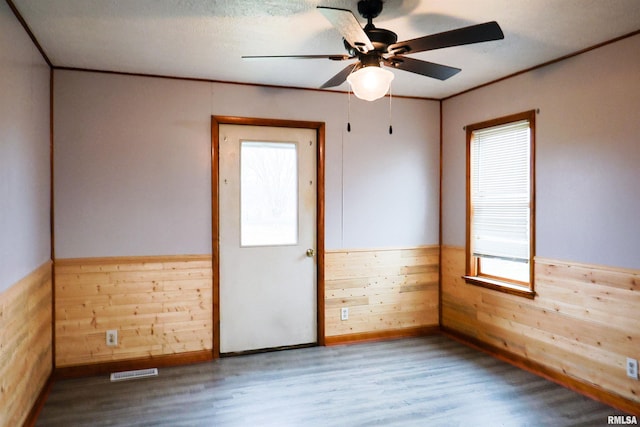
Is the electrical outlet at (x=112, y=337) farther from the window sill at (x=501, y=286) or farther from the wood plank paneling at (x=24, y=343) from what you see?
the window sill at (x=501, y=286)

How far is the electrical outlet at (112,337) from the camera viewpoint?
342 centimetres

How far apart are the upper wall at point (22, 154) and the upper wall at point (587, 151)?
11.7 ft

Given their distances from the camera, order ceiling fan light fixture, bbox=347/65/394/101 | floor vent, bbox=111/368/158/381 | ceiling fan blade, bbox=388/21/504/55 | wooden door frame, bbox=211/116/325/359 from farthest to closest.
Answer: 1. wooden door frame, bbox=211/116/325/359
2. floor vent, bbox=111/368/158/381
3. ceiling fan light fixture, bbox=347/65/394/101
4. ceiling fan blade, bbox=388/21/504/55

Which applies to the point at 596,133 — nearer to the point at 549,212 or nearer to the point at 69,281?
the point at 549,212

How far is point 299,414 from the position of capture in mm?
2744

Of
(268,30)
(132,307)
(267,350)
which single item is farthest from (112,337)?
(268,30)

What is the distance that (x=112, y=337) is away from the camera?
11.2ft

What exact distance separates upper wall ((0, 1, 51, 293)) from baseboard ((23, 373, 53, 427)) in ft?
2.90

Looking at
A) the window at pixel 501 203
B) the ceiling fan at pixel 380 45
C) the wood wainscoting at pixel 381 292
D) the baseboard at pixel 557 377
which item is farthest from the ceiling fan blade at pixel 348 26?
the baseboard at pixel 557 377

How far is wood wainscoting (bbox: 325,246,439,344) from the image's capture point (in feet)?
13.4

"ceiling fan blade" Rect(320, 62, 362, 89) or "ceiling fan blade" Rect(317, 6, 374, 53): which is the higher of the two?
"ceiling fan blade" Rect(320, 62, 362, 89)

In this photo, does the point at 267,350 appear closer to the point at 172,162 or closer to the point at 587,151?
the point at 172,162

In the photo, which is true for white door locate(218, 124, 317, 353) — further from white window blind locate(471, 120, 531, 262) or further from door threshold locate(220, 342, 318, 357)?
white window blind locate(471, 120, 531, 262)

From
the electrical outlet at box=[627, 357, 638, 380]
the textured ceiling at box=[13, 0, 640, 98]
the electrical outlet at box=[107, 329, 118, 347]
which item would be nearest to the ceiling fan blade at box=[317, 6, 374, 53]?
the textured ceiling at box=[13, 0, 640, 98]
